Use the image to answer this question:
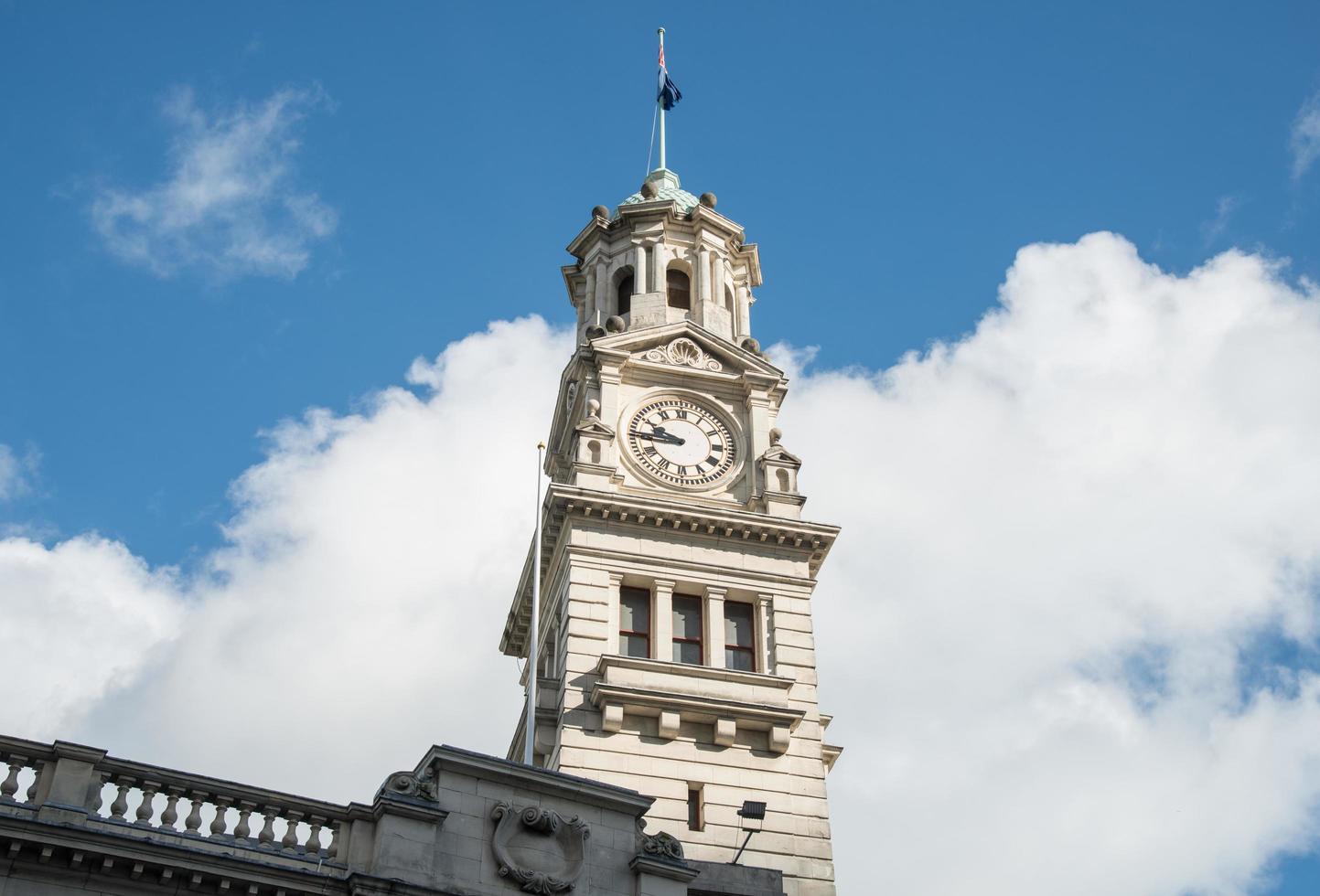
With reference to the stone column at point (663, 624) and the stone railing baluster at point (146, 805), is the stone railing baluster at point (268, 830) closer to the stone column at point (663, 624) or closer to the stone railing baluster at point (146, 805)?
the stone railing baluster at point (146, 805)

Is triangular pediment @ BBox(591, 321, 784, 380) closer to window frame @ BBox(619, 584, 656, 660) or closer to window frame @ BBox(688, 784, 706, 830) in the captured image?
window frame @ BBox(619, 584, 656, 660)

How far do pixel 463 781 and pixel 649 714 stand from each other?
15.2 meters

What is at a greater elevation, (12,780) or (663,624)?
(663,624)

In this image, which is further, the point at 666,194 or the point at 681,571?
the point at 666,194

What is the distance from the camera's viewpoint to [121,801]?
28.0 m

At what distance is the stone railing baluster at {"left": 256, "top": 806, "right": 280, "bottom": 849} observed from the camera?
2884cm

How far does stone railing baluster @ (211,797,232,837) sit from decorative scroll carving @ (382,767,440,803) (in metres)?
2.84

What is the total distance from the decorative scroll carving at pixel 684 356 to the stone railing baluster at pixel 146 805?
28898 mm

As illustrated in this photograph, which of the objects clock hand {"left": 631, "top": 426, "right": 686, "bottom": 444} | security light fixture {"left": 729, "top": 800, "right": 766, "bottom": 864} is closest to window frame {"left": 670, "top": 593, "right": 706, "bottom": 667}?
security light fixture {"left": 729, "top": 800, "right": 766, "bottom": 864}

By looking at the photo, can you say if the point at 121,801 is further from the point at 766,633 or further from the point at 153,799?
the point at 766,633

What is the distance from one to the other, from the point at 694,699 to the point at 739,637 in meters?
4.00

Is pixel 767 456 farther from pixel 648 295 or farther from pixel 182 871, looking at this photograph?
pixel 182 871

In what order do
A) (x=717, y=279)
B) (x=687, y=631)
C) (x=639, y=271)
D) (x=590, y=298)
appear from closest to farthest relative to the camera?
(x=687, y=631) → (x=639, y=271) → (x=717, y=279) → (x=590, y=298)

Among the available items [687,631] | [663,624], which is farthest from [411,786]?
[687,631]
